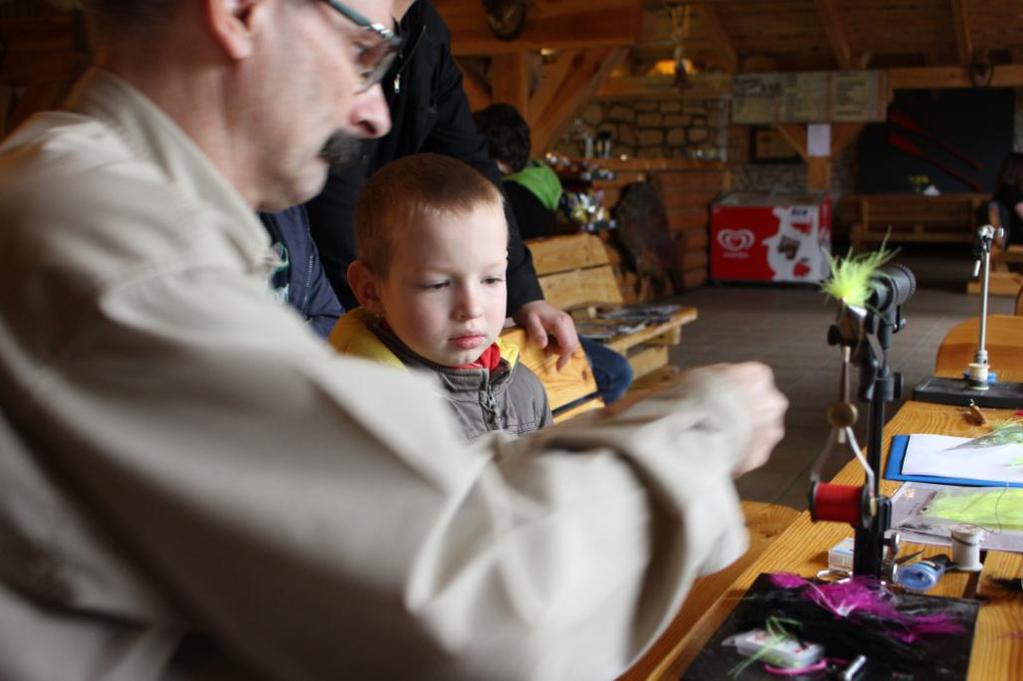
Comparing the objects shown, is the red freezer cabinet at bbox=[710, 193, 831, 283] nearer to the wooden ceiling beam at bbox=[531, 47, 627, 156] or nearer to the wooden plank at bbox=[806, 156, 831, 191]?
the wooden plank at bbox=[806, 156, 831, 191]

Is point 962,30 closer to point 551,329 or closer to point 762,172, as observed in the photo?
point 762,172

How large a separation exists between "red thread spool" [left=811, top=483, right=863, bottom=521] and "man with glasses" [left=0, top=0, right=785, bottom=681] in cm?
49

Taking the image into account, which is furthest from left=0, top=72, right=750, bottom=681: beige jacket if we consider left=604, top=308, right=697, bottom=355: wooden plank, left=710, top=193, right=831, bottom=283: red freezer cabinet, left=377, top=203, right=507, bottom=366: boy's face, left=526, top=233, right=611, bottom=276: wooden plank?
left=710, top=193, right=831, bottom=283: red freezer cabinet

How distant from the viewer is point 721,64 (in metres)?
16.2

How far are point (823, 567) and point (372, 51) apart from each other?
913 mm

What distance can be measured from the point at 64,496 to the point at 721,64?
16.3 meters

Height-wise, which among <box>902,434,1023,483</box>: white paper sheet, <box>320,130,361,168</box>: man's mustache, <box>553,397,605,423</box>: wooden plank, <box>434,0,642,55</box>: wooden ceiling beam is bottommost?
<box>553,397,605,423</box>: wooden plank

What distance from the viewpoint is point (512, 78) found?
1009 cm

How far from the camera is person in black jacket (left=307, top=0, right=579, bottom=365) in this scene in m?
2.63

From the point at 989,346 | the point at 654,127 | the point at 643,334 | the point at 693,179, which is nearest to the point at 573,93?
the point at 693,179

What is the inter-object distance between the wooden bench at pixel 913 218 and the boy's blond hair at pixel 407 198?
1481 cm

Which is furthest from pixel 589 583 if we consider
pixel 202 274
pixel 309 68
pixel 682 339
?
pixel 682 339

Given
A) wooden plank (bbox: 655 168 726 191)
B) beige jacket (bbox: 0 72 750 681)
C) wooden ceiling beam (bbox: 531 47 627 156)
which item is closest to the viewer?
beige jacket (bbox: 0 72 750 681)

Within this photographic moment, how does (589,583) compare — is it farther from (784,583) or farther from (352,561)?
(784,583)
